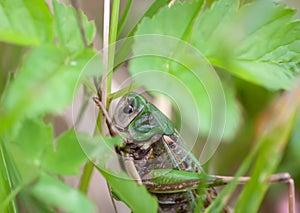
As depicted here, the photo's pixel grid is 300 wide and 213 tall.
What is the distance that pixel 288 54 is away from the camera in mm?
759

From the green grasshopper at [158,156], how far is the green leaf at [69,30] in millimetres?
175

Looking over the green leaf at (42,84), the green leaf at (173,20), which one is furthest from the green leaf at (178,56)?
the green leaf at (42,84)

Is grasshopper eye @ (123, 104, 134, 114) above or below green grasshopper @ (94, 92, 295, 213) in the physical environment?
above

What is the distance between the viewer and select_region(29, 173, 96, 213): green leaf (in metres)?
0.51

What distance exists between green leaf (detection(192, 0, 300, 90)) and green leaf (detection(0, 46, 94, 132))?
182mm

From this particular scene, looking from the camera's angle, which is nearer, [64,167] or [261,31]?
[64,167]

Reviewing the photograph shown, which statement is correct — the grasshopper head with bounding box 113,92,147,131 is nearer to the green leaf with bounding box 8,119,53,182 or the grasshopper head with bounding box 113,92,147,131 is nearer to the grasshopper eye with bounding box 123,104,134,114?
the grasshopper eye with bounding box 123,104,134,114

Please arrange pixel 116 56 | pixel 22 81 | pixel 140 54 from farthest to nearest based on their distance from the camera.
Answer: pixel 116 56, pixel 140 54, pixel 22 81

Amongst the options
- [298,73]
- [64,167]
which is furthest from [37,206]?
[298,73]

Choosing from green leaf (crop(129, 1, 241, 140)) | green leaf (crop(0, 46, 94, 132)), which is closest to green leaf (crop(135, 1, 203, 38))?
green leaf (crop(129, 1, 241, 140))

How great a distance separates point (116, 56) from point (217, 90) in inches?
6.7

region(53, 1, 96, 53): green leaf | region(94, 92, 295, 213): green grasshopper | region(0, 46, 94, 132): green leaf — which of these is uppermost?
region(53, 1, 96, 53): green leaf

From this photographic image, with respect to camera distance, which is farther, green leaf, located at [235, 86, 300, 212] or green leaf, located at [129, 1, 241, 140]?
green leaf, located at [129, 1, 241, 140]

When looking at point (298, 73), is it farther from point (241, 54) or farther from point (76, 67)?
point (76, 67)
